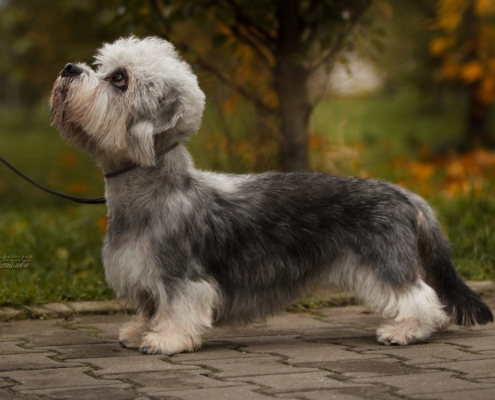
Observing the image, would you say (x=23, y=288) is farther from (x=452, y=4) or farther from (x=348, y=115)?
(x=452, y=4)

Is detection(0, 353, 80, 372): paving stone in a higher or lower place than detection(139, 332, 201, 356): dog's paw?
lower

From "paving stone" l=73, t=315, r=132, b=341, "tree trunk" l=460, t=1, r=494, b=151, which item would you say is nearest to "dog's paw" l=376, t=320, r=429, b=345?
"paving stone" l=73, t=315, r=132, b=341

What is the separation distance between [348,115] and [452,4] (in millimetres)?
3131

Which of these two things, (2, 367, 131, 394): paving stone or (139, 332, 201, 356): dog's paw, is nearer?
(2, 367, 131, 394): paving stone

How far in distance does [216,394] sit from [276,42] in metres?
4.54

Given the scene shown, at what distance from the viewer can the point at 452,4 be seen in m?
11.2

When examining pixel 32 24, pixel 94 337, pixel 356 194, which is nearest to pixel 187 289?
pixel 94 337

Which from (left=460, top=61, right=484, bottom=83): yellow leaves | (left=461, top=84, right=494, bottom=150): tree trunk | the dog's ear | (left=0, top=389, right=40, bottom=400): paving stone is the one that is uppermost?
(left=460, top=61, right=484, bottom=83): yellow leaves

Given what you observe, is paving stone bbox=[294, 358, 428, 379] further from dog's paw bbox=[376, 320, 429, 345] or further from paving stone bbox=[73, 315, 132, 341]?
paving stone bbox=[73, 315, 132, 341]

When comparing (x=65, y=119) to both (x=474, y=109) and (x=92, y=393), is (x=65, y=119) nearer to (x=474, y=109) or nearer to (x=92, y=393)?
(x=92, y=393)

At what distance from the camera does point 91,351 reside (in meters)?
4.59

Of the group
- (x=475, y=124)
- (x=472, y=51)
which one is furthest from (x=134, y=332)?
(x=475, y=124)

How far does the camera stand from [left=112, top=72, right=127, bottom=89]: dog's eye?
4.48 meters

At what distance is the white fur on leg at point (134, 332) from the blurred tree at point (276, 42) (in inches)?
112
